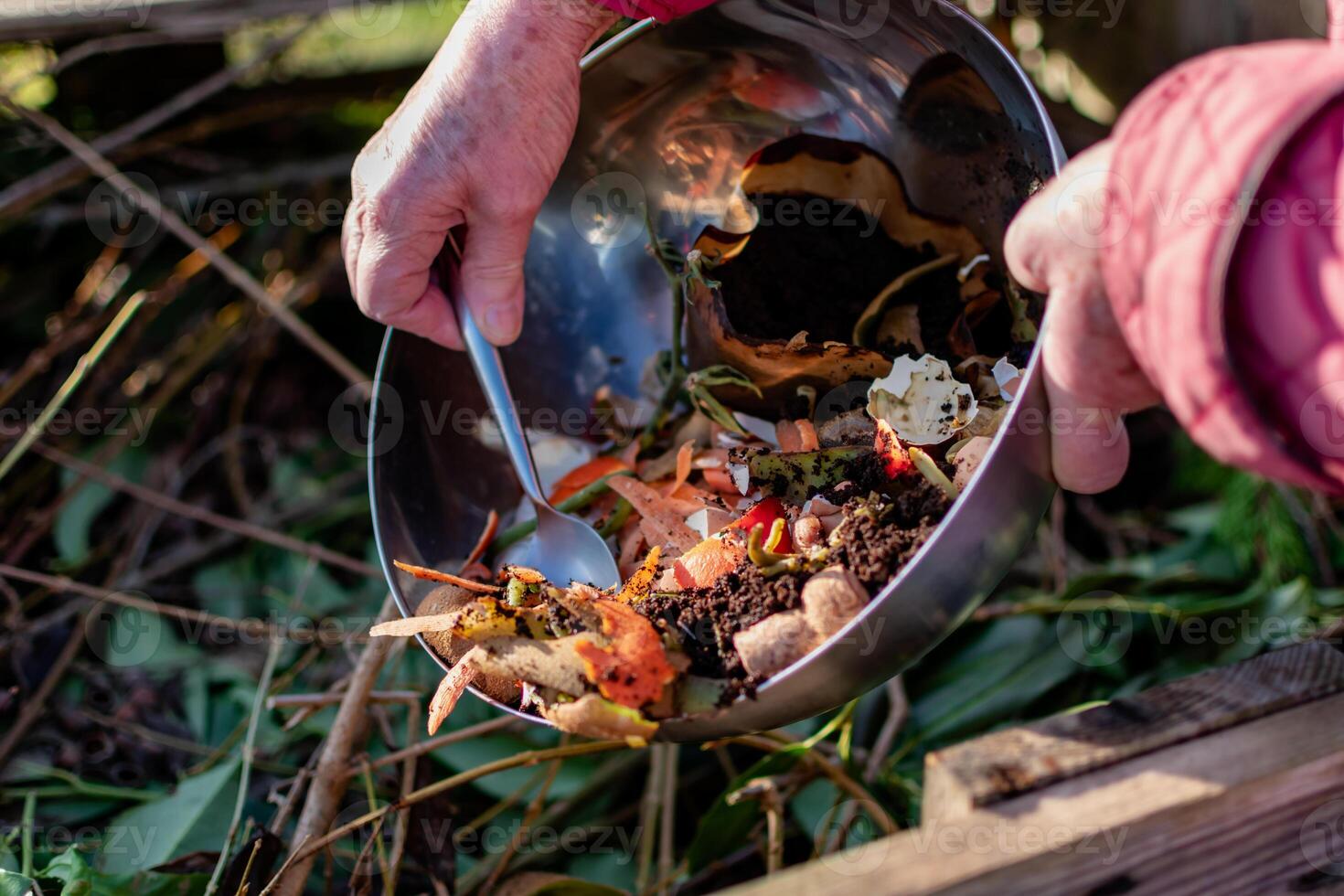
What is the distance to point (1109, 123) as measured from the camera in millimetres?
1385

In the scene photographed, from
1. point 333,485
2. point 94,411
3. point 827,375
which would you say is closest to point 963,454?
point 827,375

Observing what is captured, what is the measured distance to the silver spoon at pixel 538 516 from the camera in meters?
0.73

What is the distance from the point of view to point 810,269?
0.75 metres

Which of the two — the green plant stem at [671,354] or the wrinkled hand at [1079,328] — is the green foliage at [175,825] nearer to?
the green plant stem at [671,354]

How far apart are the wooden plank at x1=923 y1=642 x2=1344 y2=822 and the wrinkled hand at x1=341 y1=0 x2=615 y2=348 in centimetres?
45

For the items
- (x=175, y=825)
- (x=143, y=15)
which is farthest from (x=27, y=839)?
(x=143, y=15)

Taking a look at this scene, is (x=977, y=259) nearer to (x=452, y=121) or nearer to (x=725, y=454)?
(x=725, y=454)

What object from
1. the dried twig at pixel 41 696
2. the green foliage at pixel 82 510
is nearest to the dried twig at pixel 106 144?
the green foliage at pixel 82 510

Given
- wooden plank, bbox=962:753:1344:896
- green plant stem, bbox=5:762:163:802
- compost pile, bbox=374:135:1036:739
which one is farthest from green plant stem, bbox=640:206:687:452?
green plant stem, bbox=5:762:163:802

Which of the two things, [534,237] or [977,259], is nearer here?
[977,259]

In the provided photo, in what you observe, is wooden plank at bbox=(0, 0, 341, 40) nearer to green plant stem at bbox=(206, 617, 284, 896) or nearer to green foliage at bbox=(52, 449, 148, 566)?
green foliage at bbox=(52, 449, 148, 566)

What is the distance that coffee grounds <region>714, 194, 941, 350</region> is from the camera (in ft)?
2.42

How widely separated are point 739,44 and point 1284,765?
58 centimetres

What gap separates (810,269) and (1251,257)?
14.2 inches
